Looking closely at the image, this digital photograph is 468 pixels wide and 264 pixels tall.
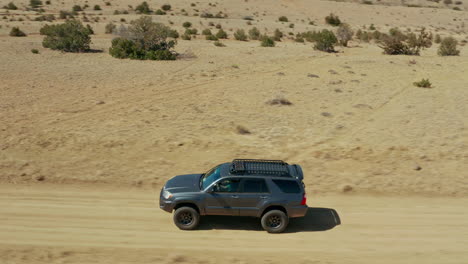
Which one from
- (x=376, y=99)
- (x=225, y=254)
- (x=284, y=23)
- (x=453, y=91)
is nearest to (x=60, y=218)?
(x=225, y=254)

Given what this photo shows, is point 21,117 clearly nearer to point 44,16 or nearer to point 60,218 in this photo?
point 60,218

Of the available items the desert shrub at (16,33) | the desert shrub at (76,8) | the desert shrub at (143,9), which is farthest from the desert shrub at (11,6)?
the desert shrub at (16,33)

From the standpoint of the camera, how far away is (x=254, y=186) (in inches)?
472

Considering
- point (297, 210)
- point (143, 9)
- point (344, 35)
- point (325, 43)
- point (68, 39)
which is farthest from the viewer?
point (143, 9)

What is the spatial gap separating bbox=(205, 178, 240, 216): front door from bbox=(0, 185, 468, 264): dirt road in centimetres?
60

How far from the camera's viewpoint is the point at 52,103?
24484 millimetres

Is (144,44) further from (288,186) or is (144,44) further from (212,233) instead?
(288,186)

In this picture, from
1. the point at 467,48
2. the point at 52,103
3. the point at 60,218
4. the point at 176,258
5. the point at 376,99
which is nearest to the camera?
the point at 176,258

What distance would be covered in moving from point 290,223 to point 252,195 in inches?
65.9

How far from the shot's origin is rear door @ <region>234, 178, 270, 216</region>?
11.9m

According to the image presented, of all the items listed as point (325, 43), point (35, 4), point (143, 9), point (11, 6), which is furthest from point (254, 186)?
point (35, 4)

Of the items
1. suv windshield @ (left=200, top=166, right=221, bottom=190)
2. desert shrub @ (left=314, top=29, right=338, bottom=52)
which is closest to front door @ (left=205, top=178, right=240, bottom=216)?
suv windshield @ (left=200, top=166, right=221, bottom=190)

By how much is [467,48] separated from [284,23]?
2376 cm

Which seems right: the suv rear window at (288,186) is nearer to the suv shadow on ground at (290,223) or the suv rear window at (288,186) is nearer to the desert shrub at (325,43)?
the suv shadow on ground at (290,223)
